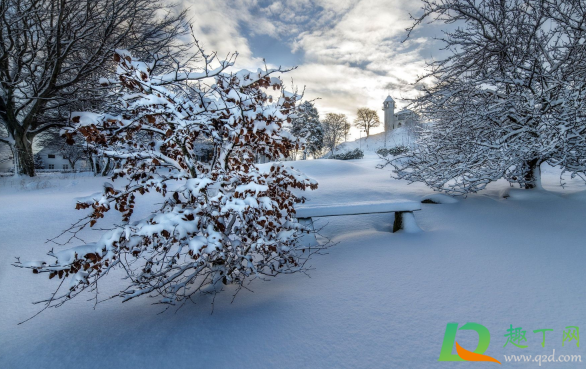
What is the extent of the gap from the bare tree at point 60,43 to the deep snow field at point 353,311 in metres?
5.32

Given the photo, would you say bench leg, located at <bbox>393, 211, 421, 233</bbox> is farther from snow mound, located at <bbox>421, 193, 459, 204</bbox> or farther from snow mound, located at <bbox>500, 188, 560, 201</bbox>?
snow mound, located at <bbox>500, 188, 560, 201</bbox>

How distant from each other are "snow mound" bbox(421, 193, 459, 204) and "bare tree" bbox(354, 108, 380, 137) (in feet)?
171

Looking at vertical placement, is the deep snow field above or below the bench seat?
below

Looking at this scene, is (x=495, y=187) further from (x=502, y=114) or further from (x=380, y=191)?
(x=380, y=191)

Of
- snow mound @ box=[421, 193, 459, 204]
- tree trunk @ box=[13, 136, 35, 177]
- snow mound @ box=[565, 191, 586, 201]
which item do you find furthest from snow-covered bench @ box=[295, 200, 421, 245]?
tree trunk @ box=[13, 136, 35, 177]

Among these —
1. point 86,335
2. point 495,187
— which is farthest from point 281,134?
point 495,187

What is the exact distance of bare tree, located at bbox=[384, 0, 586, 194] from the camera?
163 inches

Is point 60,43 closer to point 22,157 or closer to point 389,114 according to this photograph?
point 22,157

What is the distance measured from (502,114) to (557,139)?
A: 1.11m

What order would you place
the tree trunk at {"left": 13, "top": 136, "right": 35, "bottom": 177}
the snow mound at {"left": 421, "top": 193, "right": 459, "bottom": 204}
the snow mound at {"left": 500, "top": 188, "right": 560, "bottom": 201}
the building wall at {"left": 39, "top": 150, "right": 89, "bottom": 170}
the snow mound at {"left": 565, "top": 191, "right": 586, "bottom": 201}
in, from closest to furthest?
the snow mound at {"left": 565, "top": 191, "right": 586, "bottom": 201} < the snow mound at {"left": 500, "top": 188, "right": 560, "bottom": 201} < the snow mound at {"left": 421, "top": 193, "right": 459, "bottom": 204} < the tree trunk at {"left": 13, "top": 136, "right": 35, "bottom": 177} < the building wall at {"left": 39, "top": 150, "right": 89, "bottom": 170}

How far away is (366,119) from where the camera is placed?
55062 mm

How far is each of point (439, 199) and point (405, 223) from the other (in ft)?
5.45

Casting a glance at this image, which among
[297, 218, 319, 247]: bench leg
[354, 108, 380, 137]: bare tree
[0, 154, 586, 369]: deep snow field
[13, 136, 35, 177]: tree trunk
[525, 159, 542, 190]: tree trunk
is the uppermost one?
[354, 108, 380, 137]: bare tree

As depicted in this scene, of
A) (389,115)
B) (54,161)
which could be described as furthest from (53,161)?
(389,115)
